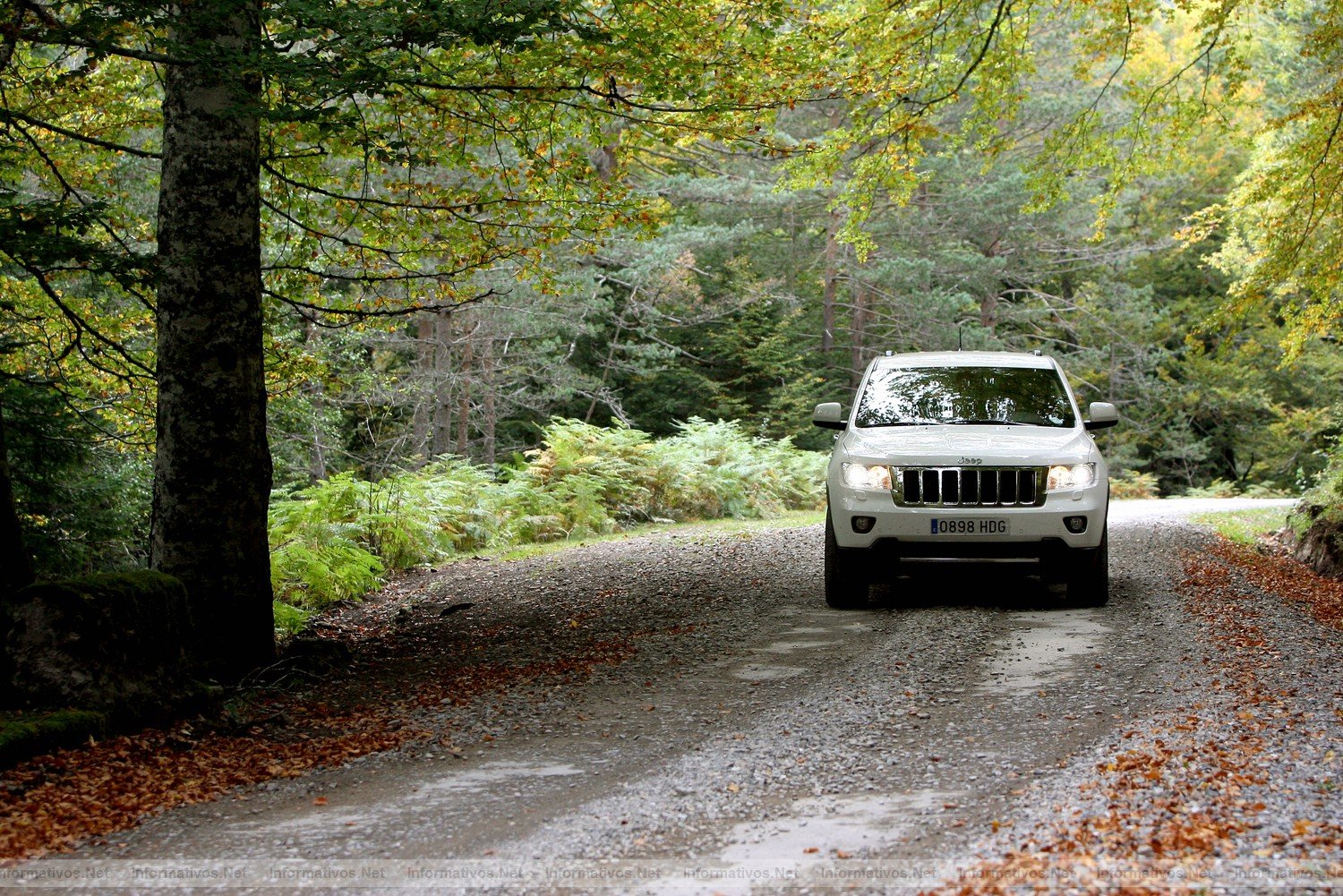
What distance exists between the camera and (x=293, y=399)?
14188 mm

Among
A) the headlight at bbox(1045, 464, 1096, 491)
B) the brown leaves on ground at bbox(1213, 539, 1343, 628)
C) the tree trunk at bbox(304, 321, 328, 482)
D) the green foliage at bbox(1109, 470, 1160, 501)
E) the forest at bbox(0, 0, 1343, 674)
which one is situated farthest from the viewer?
the green foliage at bbox(1109, 470, 1160, 501)

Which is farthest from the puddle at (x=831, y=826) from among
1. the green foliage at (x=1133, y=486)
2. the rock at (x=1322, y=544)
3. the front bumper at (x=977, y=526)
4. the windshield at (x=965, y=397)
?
the green foliage at (x=1133, y=486)

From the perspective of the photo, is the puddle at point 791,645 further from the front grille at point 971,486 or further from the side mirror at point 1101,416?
the side mirror at point 1101,416

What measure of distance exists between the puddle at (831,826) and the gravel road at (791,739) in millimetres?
15

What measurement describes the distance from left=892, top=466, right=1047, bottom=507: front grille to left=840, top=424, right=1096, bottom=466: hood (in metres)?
0.06

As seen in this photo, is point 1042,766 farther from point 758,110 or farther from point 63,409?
point 63,409

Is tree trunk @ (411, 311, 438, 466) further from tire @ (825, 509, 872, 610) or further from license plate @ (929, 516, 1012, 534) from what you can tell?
license plate @ (929, 516, 1012, 534)

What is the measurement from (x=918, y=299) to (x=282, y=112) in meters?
26.4

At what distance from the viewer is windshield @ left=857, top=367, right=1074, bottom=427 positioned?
995cm

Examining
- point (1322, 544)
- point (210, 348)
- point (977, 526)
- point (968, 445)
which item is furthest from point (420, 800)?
point (1322, 544)

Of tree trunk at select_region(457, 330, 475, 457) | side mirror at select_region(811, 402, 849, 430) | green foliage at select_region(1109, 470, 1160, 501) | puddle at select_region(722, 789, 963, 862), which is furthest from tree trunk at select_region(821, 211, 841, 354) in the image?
puddle at select_region(722, 789, 963, 862)

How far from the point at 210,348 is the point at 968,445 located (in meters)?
5.64

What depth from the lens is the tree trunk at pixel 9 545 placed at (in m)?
6.39

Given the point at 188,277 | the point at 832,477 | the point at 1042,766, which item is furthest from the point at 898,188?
the point at 1042,766
